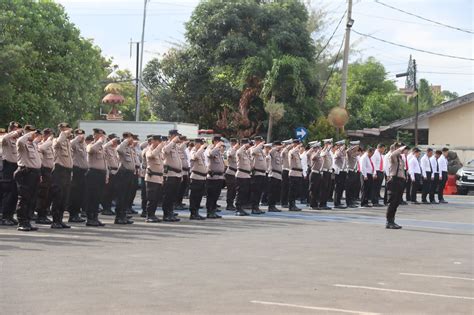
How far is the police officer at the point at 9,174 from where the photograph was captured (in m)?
17.1

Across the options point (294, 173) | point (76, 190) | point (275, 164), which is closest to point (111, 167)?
point (76, 190)

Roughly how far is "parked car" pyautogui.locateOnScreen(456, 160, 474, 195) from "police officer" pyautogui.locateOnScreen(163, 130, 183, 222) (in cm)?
2069

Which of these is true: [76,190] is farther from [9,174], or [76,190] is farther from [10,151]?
[10,151]

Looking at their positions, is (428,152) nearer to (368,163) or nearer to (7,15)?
(368,163)

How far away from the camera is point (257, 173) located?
22.9m

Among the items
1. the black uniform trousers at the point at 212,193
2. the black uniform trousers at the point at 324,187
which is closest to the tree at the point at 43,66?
the black uniform trousers at the point at 324,187

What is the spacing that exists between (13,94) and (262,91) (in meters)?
12.5

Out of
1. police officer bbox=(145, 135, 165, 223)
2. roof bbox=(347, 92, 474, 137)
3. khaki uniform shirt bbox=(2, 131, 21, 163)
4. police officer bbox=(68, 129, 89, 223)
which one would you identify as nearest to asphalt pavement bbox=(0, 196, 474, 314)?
police officer bbox=(145, 135, 165, 223)

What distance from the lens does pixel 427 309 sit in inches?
357

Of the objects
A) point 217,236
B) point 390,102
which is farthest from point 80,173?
point 390,102

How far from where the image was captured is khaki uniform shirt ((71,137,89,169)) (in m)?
17.9

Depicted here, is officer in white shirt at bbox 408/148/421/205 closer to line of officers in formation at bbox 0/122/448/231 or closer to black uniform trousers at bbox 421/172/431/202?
black uniform trousers at bbox 421/172/431/202

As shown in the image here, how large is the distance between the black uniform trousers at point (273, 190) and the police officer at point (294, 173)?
0.34 metres

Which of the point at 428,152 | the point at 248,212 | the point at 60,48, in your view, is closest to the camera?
the point at 248,212
